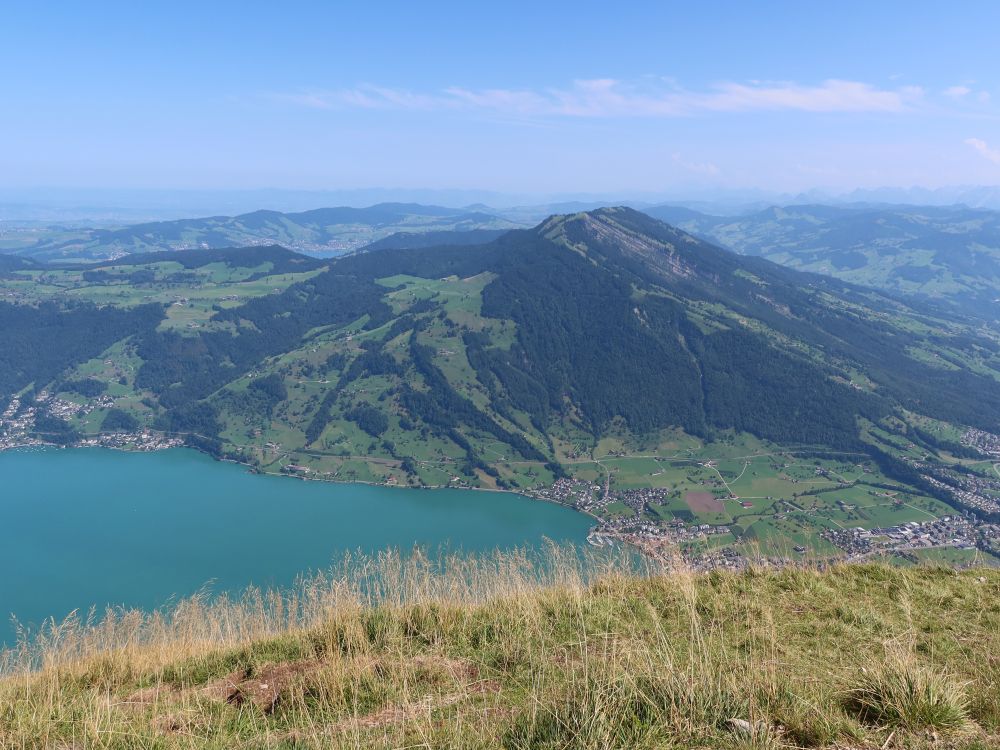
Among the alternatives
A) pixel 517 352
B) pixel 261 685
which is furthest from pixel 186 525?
pixel 517 352

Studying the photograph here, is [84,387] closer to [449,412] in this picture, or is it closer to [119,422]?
[119,422]

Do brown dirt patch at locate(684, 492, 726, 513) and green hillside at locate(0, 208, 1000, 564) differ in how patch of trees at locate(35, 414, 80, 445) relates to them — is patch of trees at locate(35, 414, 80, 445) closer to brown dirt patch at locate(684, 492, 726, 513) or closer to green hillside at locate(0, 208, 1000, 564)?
green hillside at locate(0, 208, 1000, 564)

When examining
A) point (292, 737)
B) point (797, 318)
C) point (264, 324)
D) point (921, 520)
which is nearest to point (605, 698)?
point (292, 737)

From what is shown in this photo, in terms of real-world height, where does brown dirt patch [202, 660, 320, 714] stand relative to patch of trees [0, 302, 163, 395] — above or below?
above

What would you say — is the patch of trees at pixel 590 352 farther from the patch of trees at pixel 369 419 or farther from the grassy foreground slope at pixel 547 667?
the grassy foreground slope at pixel 547 667

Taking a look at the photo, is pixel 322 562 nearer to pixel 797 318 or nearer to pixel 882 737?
pixel 882 737

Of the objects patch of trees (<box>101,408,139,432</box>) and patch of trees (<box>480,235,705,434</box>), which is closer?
patch of trees (<box>101,408,139,432</box>)

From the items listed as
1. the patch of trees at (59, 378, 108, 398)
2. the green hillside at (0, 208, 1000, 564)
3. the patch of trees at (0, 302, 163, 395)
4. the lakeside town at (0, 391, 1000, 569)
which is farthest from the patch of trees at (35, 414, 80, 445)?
the patch of trees at (0, 302, 163, 395)
